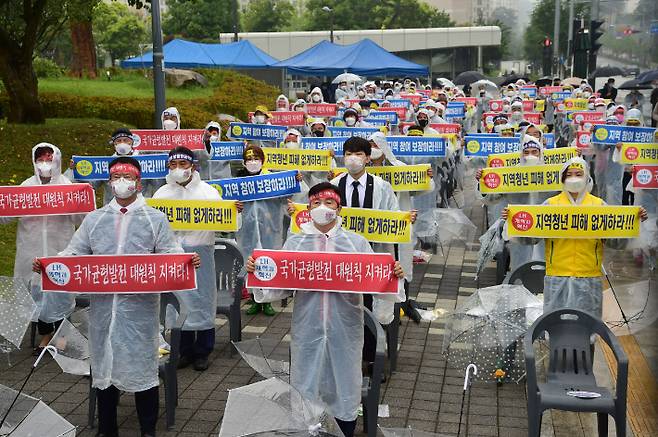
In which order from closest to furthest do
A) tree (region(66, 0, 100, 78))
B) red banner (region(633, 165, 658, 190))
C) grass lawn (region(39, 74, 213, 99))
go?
1. red banner (region(633, 165, 658, 190))
2. grass lawn (region(39, 74, 213, 99))
3. tree (region(66, 0, 100, 78))

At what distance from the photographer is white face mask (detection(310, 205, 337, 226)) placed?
228 inches

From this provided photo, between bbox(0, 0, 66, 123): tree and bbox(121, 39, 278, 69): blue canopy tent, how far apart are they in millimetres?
14356

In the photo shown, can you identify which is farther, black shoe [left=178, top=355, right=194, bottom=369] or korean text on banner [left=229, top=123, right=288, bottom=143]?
korean text on banner [left=229, top=123, right=288, bottom=143]

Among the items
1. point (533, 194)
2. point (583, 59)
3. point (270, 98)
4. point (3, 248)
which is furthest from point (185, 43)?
point (533, 194)

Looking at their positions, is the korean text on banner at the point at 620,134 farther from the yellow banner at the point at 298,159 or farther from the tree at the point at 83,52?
the tree at the point at 83,52

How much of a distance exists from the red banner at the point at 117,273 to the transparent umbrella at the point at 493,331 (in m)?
2.19

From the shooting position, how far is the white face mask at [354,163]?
779 cm

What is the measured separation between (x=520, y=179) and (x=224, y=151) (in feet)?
17.0

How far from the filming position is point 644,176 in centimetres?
894

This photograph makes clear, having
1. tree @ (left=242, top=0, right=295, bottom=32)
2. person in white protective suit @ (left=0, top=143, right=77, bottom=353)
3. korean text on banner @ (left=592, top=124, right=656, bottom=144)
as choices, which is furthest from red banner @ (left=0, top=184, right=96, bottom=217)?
tree @ (left=242, top=0, right=295, bottom=32)

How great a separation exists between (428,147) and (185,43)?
25078 mm

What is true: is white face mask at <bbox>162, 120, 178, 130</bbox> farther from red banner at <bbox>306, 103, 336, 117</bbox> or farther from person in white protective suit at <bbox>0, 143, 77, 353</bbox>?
red banner at <bbox>306, 103, 336, 117</bbox>

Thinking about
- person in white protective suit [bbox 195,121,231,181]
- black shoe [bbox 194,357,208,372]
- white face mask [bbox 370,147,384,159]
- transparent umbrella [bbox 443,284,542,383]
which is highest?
white face mask [bbox 370,147,384,159]

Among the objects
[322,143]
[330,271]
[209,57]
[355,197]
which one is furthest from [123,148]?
[209,57]
